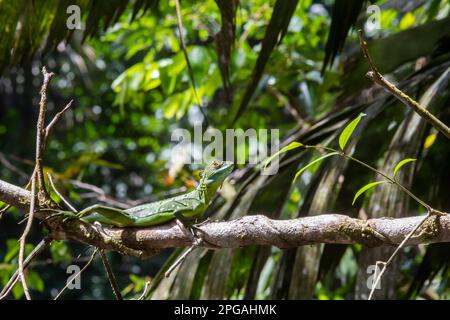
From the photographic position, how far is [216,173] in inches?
105

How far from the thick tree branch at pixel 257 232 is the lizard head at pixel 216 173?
0.35m

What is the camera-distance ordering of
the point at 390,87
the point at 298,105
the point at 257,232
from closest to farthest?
the point at 390,87 < the point at 257,232 < the point at 298,105

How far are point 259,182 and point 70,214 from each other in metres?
1.29

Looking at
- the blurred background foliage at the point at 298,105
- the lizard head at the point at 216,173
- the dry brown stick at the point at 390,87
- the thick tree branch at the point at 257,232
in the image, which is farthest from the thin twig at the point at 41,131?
the dry brown stick at the point at 390,87

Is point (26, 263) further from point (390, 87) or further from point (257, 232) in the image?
point (390, 87)

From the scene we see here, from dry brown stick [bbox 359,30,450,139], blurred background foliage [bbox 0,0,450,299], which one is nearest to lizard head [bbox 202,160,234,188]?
blurred background foliage [bbox 0,0,450,299]

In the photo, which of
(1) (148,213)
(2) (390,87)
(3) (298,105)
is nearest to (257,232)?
(1) (148,213)

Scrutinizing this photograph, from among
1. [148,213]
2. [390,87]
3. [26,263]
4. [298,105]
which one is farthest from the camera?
[298,105]

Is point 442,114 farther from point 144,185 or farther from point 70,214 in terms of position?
point 144,185

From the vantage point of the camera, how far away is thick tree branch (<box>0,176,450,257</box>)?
1.96m

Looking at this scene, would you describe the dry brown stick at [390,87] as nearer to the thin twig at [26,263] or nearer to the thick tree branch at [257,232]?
the thick tree branch at [257,232]

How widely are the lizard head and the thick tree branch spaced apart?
14.0 inches

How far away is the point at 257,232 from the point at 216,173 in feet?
2.13
